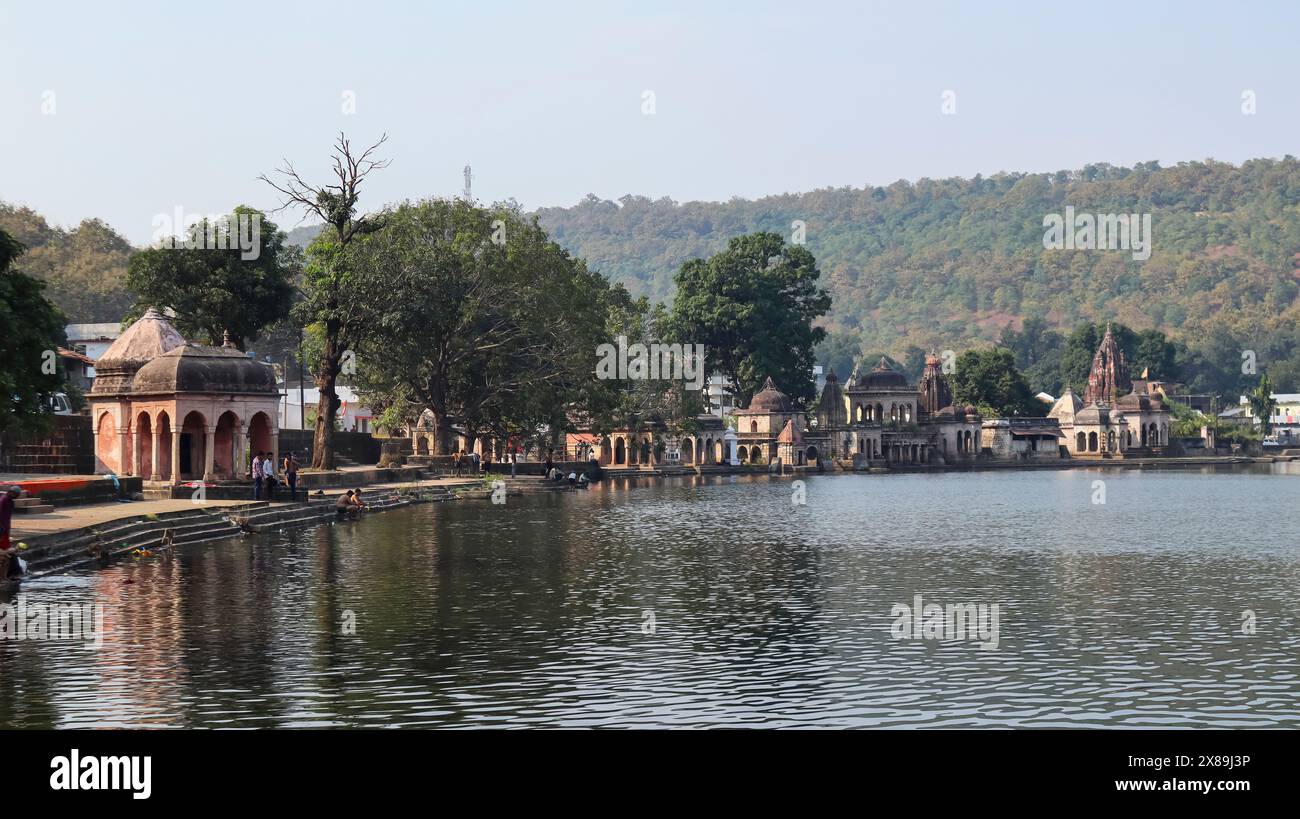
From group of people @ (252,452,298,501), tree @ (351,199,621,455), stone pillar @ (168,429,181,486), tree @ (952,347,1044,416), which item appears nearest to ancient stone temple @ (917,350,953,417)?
tree @ (952,347,1044,416)

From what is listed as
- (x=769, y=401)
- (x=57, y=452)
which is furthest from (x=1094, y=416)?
(x=57, y=452)

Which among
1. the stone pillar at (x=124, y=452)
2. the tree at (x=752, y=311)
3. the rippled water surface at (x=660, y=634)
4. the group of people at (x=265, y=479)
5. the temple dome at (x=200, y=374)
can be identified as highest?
the tree at (x=752, y=311)

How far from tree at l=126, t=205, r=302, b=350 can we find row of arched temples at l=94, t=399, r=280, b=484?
16.8 meters

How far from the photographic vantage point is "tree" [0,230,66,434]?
34.8 m

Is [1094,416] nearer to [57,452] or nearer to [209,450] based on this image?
[209,450]

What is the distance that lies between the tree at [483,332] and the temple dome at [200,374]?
17.1 m

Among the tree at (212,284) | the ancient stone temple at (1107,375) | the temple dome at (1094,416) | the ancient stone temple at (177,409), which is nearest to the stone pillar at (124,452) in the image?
the ancient stone temple at (177,409)

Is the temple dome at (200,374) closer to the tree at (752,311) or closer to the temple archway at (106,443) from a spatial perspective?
the temple archway at (106,443)

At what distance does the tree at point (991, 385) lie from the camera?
17475cm

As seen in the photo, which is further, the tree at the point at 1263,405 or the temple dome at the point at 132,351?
the tree at the point at 1263,405

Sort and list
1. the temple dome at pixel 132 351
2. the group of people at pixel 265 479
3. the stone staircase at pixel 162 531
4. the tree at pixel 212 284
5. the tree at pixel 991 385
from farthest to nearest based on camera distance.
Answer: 1. the tree at pixel 991 385
2. the tree at pixel 212 284
3. the temple dome at pixel 132 351
4. the group of people at pixel 265 479
5. the stone staircase at pixel 162 531
